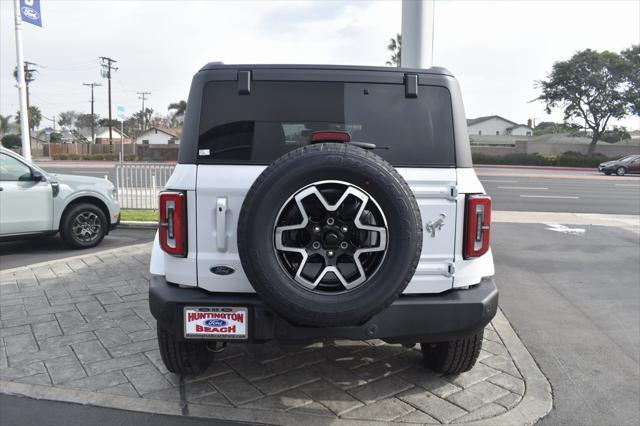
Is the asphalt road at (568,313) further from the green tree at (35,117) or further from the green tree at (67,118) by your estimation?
the green tree at (67,118)

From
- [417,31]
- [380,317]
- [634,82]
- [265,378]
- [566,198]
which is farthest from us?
[634,82]

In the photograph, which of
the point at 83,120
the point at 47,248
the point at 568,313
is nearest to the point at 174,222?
the point at 568,313

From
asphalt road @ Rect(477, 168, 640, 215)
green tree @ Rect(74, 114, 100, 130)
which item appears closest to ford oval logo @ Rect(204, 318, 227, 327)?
asphalt road @ Rect(477, 168, 640, 215)

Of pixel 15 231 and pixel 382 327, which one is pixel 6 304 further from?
pixel 382 327

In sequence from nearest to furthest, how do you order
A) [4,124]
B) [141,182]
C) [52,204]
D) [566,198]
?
1. [52,204]
2. [141,182]
3. [566,198]
4. [4,124]

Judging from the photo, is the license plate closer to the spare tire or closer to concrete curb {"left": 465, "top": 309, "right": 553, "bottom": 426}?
the spare tire

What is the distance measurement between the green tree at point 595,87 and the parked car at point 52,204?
48.9m

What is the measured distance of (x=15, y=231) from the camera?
7527 mm

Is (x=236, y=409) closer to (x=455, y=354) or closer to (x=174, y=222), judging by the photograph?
→ (x=174, y=222)

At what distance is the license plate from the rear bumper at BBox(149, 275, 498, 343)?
31 mm

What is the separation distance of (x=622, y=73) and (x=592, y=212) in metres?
38.7

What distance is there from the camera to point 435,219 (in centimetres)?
314

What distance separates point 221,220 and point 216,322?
22.9 inches

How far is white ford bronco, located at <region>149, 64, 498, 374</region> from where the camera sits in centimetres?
272
